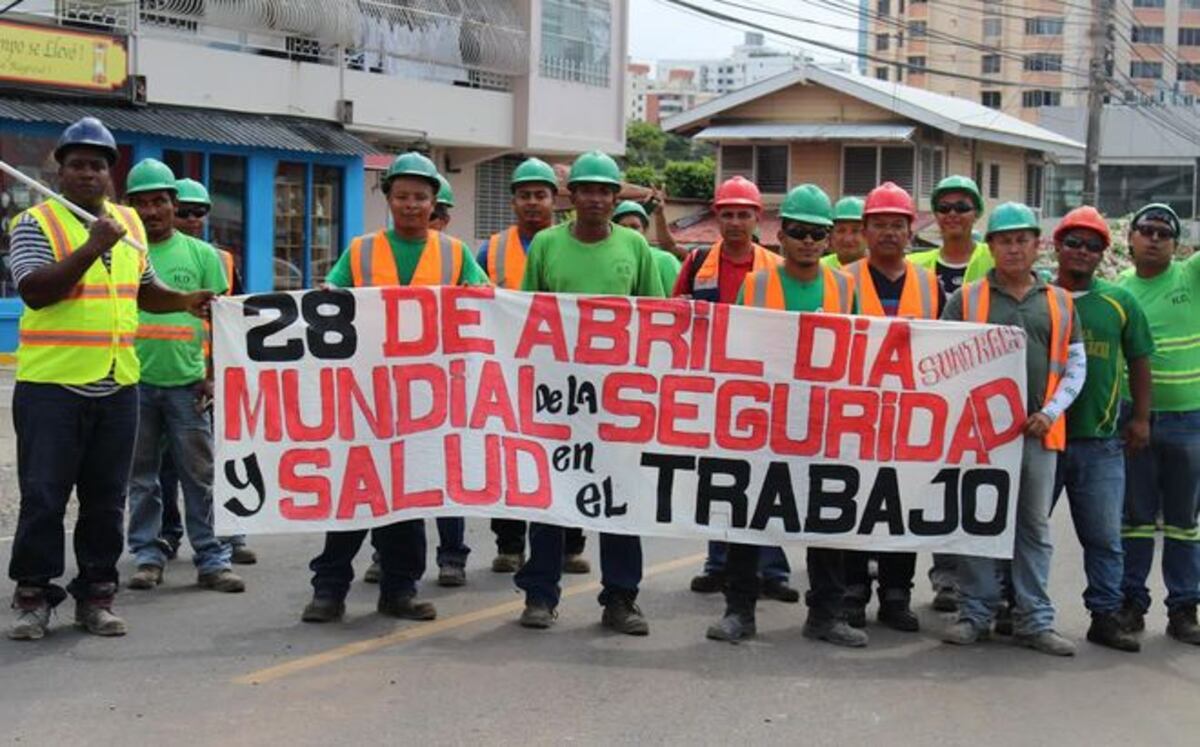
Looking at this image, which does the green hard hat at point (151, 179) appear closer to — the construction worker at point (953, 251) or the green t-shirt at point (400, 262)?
the green t-shirt at point (400, 262)

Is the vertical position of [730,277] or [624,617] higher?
[730,277]

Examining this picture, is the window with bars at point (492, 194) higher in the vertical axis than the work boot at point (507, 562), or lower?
higher

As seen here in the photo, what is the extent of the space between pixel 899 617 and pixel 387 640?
2.39m

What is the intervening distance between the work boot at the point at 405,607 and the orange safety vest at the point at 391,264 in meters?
1.45

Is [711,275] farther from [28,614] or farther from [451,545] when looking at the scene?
[28,614]

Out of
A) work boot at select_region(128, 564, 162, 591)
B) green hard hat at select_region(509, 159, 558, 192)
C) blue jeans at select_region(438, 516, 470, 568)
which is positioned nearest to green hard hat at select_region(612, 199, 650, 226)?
green hard hat at select_region(509, 159, 558, 192)

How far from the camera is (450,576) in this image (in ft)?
27.2

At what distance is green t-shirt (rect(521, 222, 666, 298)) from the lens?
7.43m

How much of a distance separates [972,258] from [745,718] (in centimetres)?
344

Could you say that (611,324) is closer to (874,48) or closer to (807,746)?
(807,746)

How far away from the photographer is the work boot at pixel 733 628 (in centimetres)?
714

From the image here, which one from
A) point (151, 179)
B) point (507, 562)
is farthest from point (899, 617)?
point (151, 179)

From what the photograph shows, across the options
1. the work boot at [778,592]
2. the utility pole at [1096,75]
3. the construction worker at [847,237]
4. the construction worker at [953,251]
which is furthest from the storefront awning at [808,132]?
the work boot at [778,592]

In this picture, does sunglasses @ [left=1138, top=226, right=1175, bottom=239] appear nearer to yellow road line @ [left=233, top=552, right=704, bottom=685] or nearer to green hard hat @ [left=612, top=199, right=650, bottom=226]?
yellow road line @ [left=233, top=552, right=704, bottom=685]
